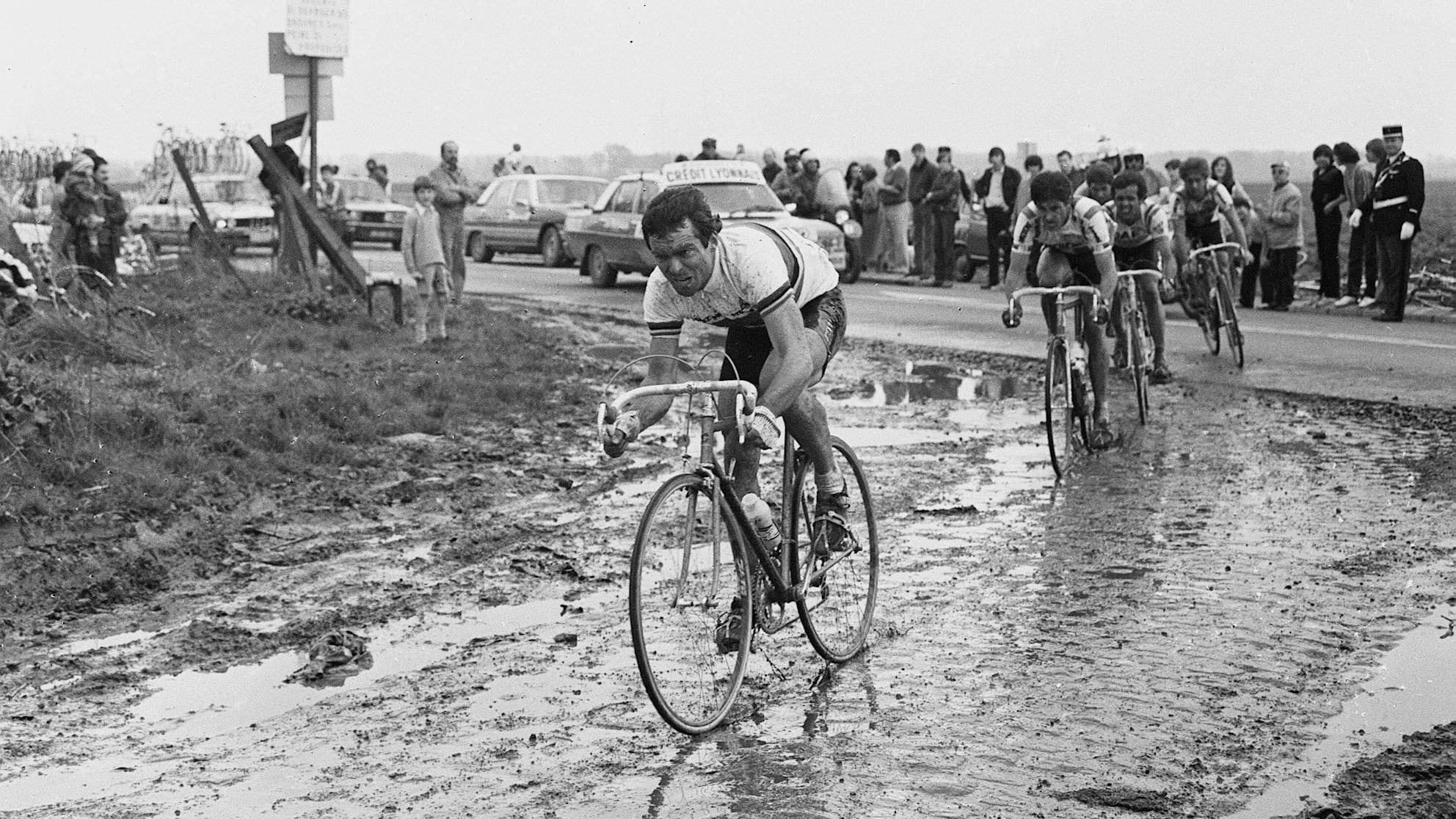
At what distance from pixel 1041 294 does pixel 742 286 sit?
5.03 meters

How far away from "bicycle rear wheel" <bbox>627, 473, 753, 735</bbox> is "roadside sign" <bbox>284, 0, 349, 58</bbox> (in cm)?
1328

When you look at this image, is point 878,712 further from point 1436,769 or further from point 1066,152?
point 1066,152

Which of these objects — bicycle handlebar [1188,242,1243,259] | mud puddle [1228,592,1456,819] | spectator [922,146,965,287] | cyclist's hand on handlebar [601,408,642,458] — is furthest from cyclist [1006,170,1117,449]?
spectator [922,146,965,287]

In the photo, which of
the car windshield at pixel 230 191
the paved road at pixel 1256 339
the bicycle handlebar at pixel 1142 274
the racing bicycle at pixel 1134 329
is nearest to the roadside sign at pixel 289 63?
the paved road at pixel 1256 339

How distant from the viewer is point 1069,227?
419 inches

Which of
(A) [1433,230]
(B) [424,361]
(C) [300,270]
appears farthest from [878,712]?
(A) [1433,230]

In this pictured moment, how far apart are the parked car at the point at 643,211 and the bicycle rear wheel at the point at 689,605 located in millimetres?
17614

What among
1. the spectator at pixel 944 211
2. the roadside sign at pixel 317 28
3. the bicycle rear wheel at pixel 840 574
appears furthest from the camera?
the spectator at pixel 944 211

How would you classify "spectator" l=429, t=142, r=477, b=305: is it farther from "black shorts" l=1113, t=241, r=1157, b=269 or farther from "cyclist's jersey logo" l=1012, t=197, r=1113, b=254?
"cyclist's jersey logo" l=1012, t=197, r=1113, b=254

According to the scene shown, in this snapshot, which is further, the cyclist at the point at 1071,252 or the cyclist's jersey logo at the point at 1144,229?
the cyclist's jersey logo at the point at 1144,229

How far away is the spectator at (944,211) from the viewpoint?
84.2ft

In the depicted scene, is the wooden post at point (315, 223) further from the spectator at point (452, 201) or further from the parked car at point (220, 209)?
the parked car at point (220, 209)

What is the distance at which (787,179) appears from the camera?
2811cm

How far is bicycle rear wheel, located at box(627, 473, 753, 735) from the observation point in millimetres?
5457
